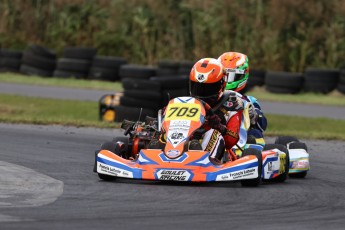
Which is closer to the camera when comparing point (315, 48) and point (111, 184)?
point (111, 184)

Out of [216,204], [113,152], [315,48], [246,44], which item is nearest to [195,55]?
[246,44]

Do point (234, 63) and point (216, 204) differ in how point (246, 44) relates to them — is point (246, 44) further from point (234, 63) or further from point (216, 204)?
point (216, 204)

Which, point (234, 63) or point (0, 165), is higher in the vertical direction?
point (234, 63)

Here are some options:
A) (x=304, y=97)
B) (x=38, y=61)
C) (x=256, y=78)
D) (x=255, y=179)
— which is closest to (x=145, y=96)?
(x=304, y=97)

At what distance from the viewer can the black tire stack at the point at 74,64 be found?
22953 millimetres

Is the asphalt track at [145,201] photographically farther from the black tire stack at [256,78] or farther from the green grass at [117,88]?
the black tire stack at [256,78]

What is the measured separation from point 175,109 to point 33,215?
2365 mm

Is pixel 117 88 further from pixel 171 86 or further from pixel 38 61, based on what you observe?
pixel 171 86

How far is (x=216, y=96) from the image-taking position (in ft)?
A: 28.9

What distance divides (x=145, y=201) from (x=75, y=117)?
9.42 meters

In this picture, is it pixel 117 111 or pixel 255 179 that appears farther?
pixel 117 111

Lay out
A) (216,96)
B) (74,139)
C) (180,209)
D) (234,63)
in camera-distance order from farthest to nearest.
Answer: (74,139), (234,63), (216,96), (180,209)

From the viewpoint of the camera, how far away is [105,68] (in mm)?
22844

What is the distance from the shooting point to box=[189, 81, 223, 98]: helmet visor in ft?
28.7
